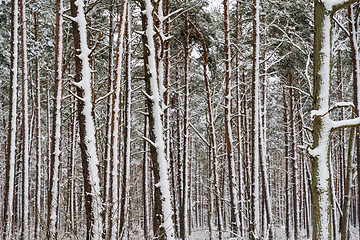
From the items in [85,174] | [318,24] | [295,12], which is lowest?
[85,174]

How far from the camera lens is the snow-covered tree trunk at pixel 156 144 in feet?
18.3

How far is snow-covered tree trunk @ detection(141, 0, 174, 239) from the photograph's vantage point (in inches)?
219

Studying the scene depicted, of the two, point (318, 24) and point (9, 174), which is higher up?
point (318, 24)

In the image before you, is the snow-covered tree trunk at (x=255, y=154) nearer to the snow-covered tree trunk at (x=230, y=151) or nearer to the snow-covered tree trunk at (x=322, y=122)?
the snow-covered tree trunk at (x=230, y=151)

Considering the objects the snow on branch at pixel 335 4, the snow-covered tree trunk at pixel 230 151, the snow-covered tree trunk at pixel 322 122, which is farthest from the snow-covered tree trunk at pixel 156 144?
the snow-covered tree trunk at pixel 230 151

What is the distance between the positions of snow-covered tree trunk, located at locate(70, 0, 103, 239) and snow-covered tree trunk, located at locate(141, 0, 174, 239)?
1070 millimetres

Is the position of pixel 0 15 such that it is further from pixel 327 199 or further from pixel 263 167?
pixel 327 199

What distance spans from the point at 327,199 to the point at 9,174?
8.13 metres

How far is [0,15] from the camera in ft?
38.7

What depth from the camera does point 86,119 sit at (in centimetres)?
576

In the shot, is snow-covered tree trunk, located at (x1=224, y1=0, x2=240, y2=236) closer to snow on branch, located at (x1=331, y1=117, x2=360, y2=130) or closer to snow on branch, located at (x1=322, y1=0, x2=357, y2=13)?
snow on branch, located at (x1=331, y1=117, x2=360, y2=130)

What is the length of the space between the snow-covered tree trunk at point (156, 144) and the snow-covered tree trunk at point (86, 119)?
1.07m

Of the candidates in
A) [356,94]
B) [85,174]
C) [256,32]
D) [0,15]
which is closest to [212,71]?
[256,32]

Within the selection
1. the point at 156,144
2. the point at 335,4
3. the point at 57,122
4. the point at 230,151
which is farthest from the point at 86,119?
the point at 230,151
